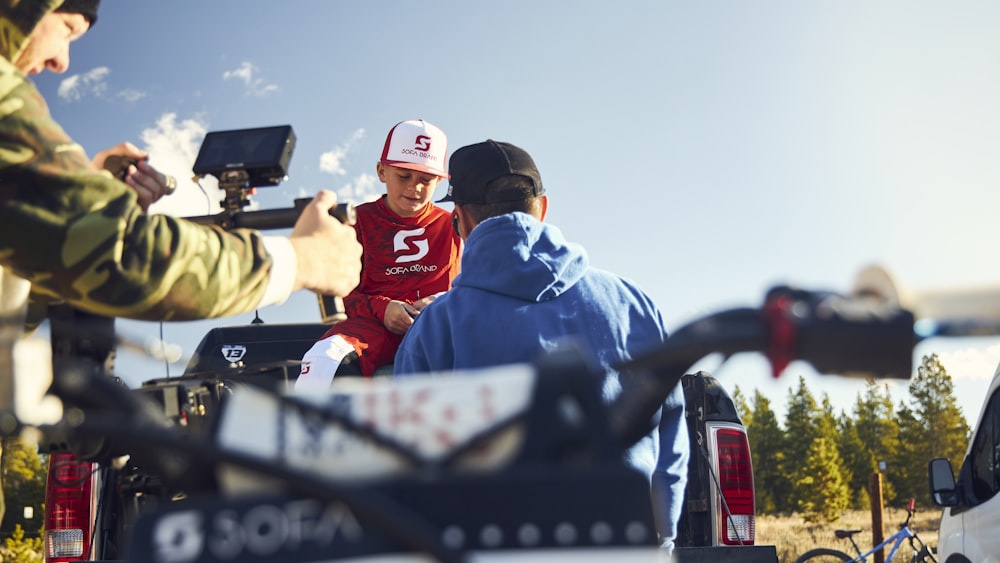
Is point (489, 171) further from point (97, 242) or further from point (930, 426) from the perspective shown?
point (930, 426)

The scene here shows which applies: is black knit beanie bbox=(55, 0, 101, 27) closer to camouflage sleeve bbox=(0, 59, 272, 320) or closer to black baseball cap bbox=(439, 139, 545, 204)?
camouflage sleeve bbox=(0, 59, 272, 320)

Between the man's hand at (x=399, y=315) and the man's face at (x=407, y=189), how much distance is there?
2.80ft

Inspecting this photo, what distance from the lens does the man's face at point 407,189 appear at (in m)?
5.70

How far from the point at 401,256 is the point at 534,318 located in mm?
2574

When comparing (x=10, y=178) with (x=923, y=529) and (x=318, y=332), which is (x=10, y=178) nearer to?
(x=318, y=332)

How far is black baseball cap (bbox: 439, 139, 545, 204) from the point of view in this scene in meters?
3.58

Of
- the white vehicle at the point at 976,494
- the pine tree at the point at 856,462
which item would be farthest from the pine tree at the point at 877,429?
the white vehicle at the point at 976,494

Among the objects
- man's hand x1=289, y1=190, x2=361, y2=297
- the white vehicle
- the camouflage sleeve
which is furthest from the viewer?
the white vehicle

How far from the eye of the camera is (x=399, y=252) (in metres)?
5.57

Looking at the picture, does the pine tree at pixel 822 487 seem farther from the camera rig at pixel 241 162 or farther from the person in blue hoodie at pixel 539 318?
the camera rig at pixel 241 162

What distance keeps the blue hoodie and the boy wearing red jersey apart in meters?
1.84

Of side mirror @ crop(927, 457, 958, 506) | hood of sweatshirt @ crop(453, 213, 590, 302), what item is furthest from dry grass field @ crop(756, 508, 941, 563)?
hood of sweatshirt @ crop(453, 213, 590, 302)

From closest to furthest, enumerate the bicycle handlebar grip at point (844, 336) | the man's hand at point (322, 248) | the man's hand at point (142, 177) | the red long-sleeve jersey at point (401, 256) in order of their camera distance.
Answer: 1. the bicycle handlebar grip at point (844, 336)
2. the man's hand at point (322, 248)
3. the man's hand at point (142, 177)
4. the red long-sleeve jersey at point (401, 256)

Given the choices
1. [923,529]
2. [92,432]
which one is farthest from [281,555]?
[923,529]
